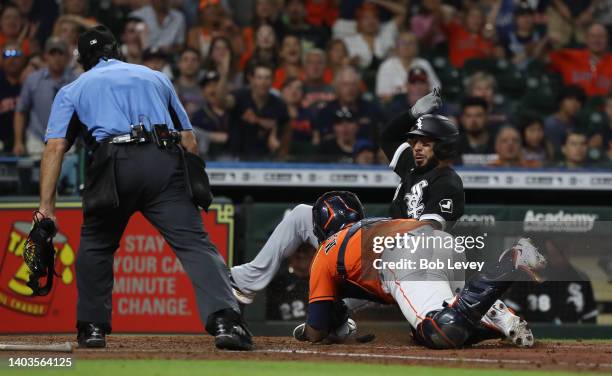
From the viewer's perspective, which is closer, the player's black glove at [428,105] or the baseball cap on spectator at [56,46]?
the player's black glove at [428,105]

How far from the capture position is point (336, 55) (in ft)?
43.3

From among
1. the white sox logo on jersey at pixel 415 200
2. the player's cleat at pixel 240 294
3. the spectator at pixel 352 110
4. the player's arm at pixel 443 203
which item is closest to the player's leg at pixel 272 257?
the player's cleat at pixel 240 294

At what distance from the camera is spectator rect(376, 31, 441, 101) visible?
13.0m

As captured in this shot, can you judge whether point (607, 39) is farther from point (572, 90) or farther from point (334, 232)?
point (334, 232)

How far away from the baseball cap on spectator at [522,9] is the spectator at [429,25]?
989 millimetres

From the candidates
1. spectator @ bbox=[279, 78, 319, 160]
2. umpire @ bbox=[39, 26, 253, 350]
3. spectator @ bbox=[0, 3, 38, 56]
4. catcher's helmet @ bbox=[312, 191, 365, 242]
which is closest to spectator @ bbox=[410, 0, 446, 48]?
spectator @ bbox=[279, 78, 319, 160]

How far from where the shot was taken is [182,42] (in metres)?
13.2

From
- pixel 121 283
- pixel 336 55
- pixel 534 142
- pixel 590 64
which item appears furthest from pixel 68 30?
pixel 590 64

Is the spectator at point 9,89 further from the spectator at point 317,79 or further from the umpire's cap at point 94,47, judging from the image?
the umpire's cap at point 94,47

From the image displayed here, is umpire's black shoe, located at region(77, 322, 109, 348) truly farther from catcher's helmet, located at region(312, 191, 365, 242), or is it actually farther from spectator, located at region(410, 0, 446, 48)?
spectator, located at region(410, 0, 446, 48)

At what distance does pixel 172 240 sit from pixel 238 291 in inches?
65.5

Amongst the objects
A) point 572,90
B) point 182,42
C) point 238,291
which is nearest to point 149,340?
point 238,291

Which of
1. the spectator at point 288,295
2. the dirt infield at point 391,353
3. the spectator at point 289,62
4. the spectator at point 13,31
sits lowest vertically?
the spectator at point 288,295

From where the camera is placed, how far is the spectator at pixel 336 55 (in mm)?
13092
